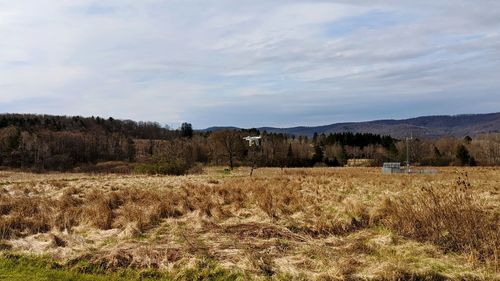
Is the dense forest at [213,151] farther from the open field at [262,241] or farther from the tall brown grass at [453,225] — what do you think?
the tall brown grass at [453,225]

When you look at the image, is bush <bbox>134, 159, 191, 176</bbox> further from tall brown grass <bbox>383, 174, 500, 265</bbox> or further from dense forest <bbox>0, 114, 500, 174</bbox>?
tall brown grass <bbox>383, 174, 500, 265</bbox>

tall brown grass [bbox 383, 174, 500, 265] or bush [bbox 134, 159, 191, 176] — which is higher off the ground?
tall brown grass [bbox 383, 174, 500, 265]

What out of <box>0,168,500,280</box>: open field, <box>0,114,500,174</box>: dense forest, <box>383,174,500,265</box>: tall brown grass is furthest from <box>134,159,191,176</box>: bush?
<box>383,174,500,265</box>: tall brown grass

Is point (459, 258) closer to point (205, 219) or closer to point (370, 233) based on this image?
point (370, 233)

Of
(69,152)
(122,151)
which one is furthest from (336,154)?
(69,152)

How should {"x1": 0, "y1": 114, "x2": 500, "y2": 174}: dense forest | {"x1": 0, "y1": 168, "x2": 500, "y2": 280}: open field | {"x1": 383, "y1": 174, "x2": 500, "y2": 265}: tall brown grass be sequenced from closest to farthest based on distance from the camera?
{"x1": 0, "y1": 168, "x2": 500, "y2": 280}: open field < {"x1": 383, "y1": 174, "x2": 500, "y2": 265}: tall brown grass < {"x1": 0, "y1": 114, "x2": 500, "y2": 174}: dense forest

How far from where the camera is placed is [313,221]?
11898mm

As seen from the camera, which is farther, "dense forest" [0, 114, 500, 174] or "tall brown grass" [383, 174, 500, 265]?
"dense forest" [0, 114, 500, 174]

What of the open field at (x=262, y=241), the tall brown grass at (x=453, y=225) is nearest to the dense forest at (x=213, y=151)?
the open field at (x=262, y=241)

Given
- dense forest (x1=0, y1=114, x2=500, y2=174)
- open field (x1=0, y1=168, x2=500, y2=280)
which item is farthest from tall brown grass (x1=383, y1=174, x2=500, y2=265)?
dense forest (x1=0, y1=114, x2=500, y2=174)

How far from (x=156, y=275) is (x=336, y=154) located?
113831 millimetres

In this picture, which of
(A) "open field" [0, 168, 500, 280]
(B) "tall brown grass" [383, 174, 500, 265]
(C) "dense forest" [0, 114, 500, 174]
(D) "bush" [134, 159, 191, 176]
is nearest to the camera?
(A) "open field" [0, 168, 500, 280]

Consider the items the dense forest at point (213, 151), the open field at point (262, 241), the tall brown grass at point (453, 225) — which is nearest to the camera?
the open field at point (262, 241)

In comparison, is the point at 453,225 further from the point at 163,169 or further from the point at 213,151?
the point at 213,151
